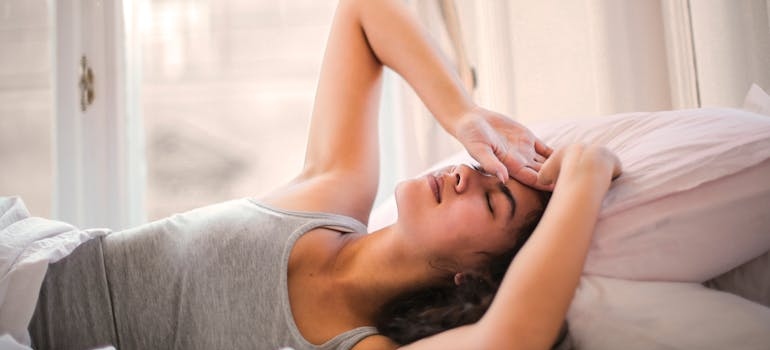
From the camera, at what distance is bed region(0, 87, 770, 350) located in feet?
2.68

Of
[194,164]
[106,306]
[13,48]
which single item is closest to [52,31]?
[13,48]

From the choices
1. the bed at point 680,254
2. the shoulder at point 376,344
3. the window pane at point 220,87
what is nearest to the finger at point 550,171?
the bed at point 680,254

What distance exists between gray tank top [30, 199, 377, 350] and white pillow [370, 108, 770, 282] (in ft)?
1.35

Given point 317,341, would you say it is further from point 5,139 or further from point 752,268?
point 5,139

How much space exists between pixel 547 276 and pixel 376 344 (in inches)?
11.4

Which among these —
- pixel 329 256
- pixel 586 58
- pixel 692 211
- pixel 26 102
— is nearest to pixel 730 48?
pixel 586 58

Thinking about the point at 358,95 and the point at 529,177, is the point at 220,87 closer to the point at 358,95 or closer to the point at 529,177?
the point at 358,95

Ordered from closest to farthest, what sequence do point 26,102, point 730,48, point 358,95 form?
point 358,95
point 730,48
point 26,102

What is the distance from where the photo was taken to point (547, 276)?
871mm

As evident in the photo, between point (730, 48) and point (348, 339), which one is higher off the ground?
point (730, 48)

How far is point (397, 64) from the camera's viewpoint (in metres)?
1.32

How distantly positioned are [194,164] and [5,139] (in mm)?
612

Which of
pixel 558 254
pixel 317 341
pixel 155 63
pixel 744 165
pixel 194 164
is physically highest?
pixel 155 63

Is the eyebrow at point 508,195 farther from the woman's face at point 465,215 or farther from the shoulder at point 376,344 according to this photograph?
the shoulder at point 376,344
